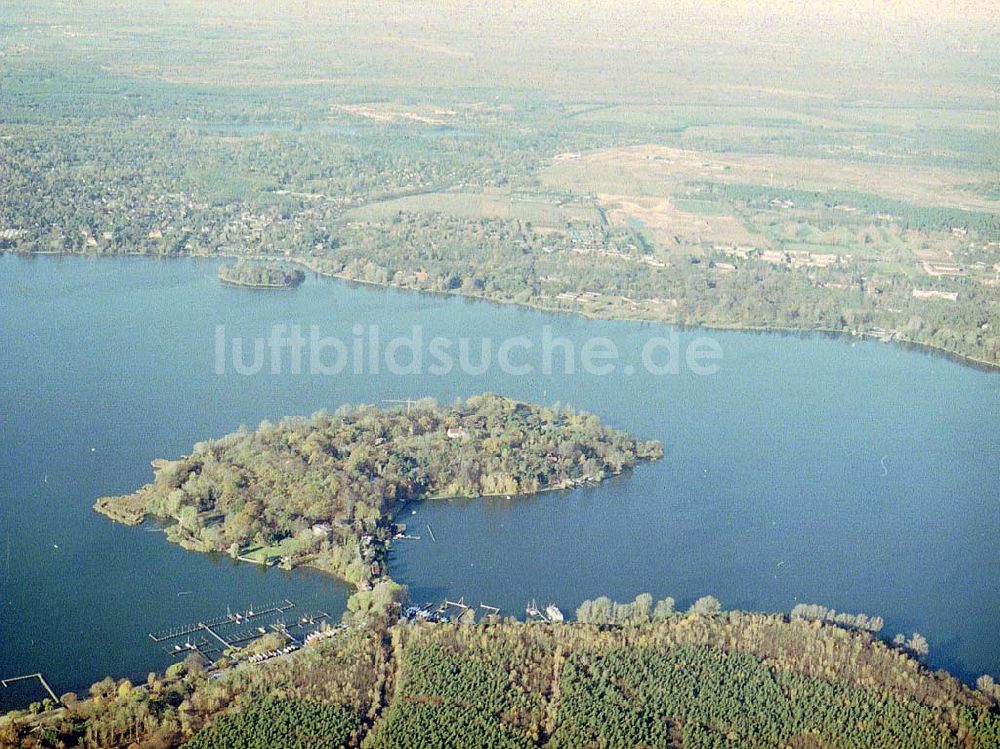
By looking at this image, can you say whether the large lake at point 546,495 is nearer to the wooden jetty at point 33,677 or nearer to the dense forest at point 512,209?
the wooden jetty at point 33,677

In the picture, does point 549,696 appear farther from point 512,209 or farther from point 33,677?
point 512,209

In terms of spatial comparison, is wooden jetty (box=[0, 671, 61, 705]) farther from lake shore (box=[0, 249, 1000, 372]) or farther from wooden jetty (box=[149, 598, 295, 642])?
lake shore (box=[0, 249, 1000, 372])

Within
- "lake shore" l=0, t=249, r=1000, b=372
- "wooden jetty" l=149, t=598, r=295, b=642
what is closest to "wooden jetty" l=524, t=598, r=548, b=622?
"wooden jetty" l=149, t=598, r=295, b=642

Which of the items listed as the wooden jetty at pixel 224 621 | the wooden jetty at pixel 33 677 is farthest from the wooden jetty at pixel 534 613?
the wooden jetty at pixel 33 677

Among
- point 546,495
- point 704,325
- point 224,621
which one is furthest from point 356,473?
point 704,325

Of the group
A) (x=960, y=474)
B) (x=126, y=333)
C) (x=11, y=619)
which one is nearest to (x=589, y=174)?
(x=126, y=333)

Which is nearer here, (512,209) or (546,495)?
(546,495)
